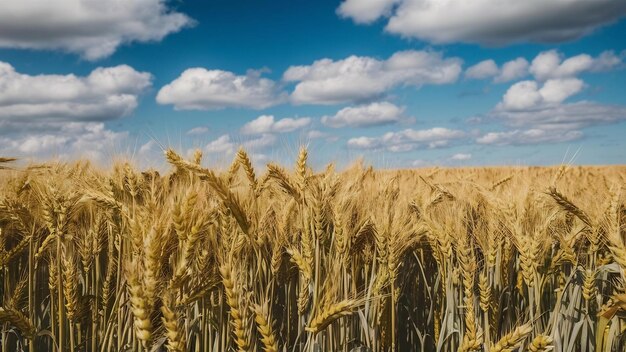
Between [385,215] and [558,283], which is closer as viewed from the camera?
[385,215]

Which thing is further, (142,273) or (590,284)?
(590,284)

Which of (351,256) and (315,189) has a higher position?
(315,189)

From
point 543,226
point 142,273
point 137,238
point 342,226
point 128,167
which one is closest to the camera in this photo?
point 142,273

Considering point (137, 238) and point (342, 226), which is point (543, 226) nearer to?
point (342, 226)

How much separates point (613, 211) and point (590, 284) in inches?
17.1

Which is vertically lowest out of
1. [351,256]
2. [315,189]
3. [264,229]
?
A: [351,256]

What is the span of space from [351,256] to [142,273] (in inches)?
59.4

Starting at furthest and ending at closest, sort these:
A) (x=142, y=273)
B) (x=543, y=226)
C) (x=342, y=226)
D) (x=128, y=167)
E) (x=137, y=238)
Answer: (x=128, y=167) → (x=543, y=226) → (x=342, y=226) → (x=137, y=238) → (x=142, y=273)

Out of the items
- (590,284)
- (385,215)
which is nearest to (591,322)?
(590,284)

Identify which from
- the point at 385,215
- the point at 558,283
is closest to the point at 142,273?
the point at 385,215

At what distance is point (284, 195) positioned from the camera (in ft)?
10.5

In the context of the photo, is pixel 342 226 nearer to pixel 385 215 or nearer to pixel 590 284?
pixel 385 215

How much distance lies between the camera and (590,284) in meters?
2.79

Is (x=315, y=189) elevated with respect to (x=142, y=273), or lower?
elevated
